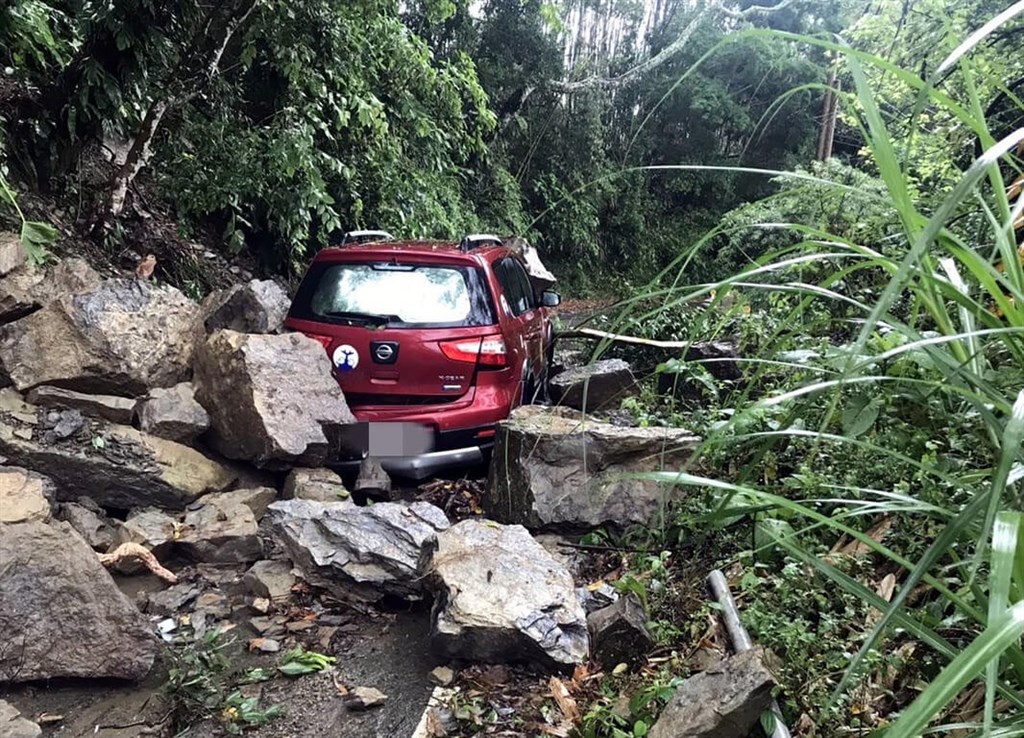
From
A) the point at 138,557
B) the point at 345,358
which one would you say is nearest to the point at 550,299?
the point at 345,358

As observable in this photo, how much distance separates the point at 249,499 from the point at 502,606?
77.7 inches

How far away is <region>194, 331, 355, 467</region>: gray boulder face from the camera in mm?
4301

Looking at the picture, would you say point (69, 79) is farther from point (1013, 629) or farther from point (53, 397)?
point (1013, 629)

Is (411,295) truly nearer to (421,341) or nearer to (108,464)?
(421,341)

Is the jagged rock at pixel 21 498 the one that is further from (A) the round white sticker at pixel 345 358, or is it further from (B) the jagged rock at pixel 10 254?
(A) the round white sticker at pixel 345 358

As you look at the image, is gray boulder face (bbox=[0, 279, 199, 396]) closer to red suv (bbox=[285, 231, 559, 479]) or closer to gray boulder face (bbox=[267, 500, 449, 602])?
red suv (bbox=[285, 231, 559, 479])

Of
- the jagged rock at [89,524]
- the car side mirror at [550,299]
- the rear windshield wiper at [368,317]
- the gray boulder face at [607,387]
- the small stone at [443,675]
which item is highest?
the rear windshield wiper at [368,317]

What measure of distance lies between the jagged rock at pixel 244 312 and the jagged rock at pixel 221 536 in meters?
1.64

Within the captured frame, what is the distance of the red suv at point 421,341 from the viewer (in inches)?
175

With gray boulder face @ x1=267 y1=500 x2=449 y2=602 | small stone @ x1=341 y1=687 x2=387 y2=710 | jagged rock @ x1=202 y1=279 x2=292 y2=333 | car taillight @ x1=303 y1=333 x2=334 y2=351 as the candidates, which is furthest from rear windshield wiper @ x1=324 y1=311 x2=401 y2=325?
small stone @ x1=341 y1=687 x2=387 y2=710

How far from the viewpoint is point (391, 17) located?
8.68 m

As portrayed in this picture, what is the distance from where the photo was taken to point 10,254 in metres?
4.35

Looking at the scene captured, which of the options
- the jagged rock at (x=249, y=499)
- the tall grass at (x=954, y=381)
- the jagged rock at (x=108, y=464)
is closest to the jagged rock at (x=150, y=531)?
the jagged rock at (x=108, y=464)

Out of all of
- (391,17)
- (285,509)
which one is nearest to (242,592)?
(285,509)
